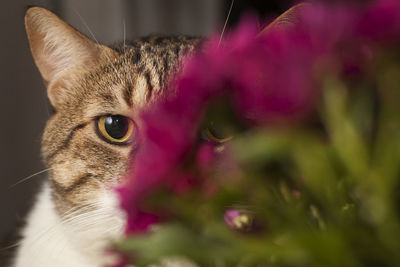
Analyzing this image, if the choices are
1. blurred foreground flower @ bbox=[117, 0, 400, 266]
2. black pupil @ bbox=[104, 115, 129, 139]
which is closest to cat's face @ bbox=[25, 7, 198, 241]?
black pupil @ bbox=[104, 115, 129, 139]

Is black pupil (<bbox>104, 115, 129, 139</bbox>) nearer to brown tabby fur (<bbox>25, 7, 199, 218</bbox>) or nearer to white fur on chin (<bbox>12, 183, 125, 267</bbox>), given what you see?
brown tabby fur (<bbox>25, 7, 199, 218</bbox>)

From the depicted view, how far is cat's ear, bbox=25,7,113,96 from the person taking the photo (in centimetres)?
79

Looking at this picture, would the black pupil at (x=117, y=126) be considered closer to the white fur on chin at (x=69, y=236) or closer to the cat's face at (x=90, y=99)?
the cat's face at (x=90, y=99)

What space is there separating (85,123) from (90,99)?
0.05 m

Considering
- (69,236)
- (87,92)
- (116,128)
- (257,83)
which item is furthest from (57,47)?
(257,83)

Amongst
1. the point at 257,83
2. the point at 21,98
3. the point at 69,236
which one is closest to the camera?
the point at 257,83

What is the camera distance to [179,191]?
23 cm

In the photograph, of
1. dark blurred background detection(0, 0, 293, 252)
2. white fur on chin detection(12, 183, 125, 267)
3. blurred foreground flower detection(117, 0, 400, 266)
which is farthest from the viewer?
dark blurred background detection(0, 0, 293, 252)

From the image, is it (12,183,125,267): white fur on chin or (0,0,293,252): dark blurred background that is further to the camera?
(0,0,293,252): dark blurred background

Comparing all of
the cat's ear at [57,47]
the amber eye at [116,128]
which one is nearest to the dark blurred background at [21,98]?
the cat's ear at [57,47]

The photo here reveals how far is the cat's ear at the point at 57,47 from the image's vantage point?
31.0 inches

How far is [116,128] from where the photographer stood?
2.68 ft

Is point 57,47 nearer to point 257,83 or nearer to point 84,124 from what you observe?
point 84,124

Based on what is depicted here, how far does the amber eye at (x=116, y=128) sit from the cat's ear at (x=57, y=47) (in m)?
0.14
